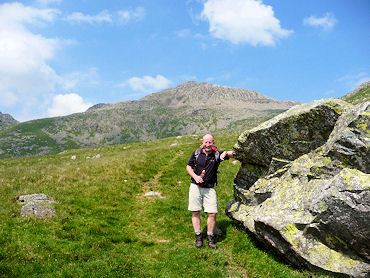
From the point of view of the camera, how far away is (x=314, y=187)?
30.4 ft

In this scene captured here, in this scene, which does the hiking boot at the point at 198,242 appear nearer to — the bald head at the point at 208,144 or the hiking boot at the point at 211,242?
the hiking boot at the point at 211,242

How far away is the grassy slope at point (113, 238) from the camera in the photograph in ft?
29.1

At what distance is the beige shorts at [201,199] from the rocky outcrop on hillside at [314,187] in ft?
6.81

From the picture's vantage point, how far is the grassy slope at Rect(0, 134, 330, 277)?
8859mm

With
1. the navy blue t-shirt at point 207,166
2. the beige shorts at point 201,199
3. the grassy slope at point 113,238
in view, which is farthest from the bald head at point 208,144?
the grassy slope at point 113,238

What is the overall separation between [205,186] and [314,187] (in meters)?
4.79

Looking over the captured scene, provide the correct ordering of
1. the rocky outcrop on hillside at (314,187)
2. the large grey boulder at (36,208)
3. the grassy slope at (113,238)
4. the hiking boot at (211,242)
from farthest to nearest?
the large grey boulder at (36,208), the hiking boot at (211,242), the grassy slope at (113,238), the rocky outcrop on hillside at (314,187)

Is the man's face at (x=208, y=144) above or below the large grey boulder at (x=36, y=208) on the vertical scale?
above

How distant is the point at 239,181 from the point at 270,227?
4.27m

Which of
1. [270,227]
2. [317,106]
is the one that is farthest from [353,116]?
[270,227]

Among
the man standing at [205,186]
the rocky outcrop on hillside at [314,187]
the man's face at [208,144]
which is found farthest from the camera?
the man's face at [208,144]

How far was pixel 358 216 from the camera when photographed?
754cm

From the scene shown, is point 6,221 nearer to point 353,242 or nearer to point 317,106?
point 353,242

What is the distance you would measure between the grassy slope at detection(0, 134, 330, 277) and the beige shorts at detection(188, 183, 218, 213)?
1.86 m
